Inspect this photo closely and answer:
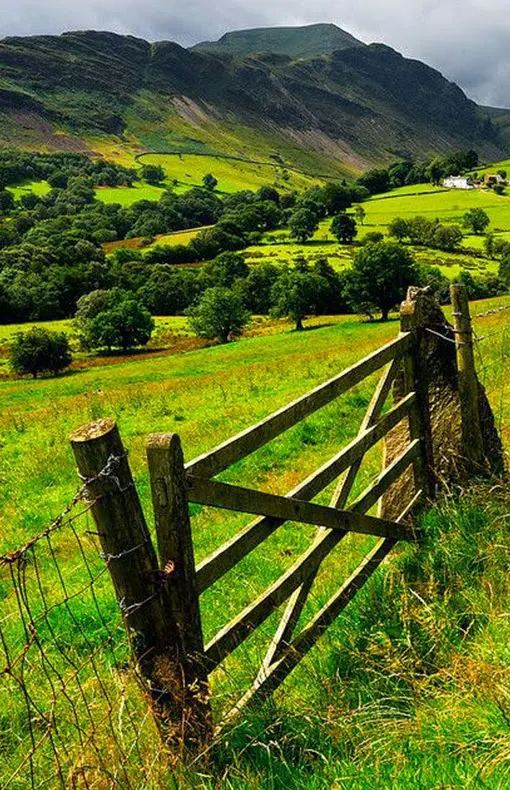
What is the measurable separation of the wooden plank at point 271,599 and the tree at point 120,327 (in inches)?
3084

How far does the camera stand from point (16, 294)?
337ft

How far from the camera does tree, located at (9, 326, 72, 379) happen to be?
69.9 metres

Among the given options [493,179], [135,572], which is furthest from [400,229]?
[135,572]

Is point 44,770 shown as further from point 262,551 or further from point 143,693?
point 262,551

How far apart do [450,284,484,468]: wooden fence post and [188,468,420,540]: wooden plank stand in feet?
5.95

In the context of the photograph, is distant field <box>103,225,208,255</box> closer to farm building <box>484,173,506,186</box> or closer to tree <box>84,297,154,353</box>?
tree <box>84,297,154,353</box>

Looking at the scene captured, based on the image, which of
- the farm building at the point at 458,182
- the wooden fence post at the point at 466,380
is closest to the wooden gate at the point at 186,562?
the wooden fence post at the point at 466,380

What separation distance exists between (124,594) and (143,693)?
2.35 ft

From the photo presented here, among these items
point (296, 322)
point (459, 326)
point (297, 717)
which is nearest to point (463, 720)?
point (297, 717)

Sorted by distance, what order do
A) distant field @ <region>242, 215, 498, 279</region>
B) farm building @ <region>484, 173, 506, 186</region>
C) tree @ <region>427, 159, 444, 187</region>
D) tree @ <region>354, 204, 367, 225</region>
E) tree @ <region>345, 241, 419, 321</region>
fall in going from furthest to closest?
1. tree @ <region>427, 159, 444, 187</region>
2. farm building @ <region>484, 173, 506, 186</region>
3. tree @ <region>354, 204, 367, 225</region>
4. distant field @ <region>242, 215, 498, 279</region>
5. tree @ <region>345, 241, 419, 321</region>

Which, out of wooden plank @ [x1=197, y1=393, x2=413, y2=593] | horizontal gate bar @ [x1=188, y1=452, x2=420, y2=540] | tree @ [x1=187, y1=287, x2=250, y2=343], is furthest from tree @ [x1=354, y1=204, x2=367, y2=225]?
horizontal gate bar @ [x1=188, y1=452, x2=420, y2=540]

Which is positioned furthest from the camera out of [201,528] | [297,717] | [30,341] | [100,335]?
[100,335]

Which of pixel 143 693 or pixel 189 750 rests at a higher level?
pixel 143 693

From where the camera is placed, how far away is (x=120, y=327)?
81812 mm
